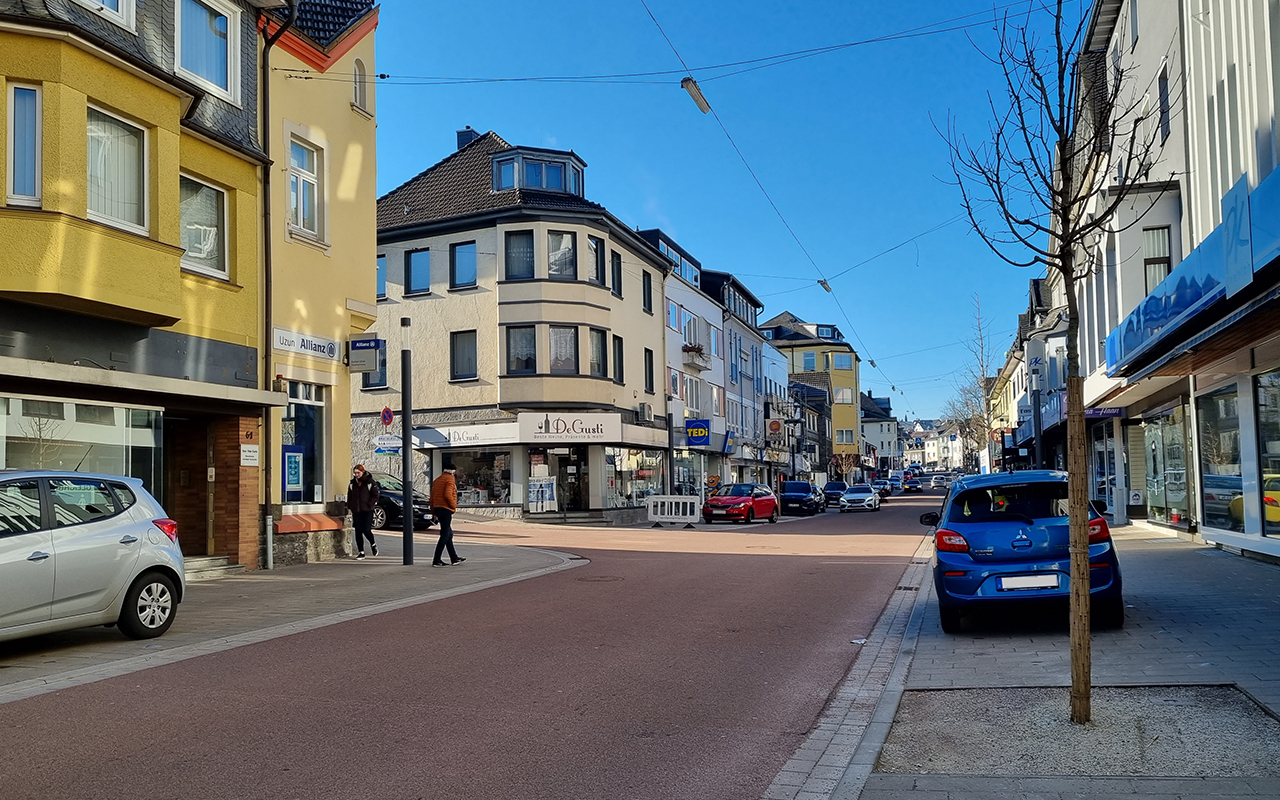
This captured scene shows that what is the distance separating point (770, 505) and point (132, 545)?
3015cm

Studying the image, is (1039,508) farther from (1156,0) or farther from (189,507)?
(1156,0)

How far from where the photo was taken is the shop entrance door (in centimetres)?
3825

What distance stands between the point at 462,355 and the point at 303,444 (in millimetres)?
19950

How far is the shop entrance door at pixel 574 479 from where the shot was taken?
38.2 m

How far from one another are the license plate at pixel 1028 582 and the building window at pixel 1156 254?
14842mm

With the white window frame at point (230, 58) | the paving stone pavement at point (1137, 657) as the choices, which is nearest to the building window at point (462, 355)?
the white window frame at point (230, 58)

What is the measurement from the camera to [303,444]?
18.8 meters

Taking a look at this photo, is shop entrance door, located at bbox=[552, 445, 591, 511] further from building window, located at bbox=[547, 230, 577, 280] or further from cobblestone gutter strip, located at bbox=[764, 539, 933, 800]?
cobblestone gutter strip, located at bbox=[764, 539, 933, 800]

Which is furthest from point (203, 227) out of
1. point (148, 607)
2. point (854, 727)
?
point (854, 727)

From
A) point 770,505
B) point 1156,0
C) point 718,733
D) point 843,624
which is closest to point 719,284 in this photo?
point 770,505

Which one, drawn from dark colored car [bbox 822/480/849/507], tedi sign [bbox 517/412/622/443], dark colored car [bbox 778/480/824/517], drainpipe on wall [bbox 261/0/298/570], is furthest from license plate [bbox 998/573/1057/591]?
dark colored car [bbox 822/480/849/507]

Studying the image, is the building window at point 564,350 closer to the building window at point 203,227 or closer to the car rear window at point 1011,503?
the building window at point 203,227

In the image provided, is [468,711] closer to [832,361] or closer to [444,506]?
[444,506]

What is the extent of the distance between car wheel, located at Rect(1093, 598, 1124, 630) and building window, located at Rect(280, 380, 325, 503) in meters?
13.2
